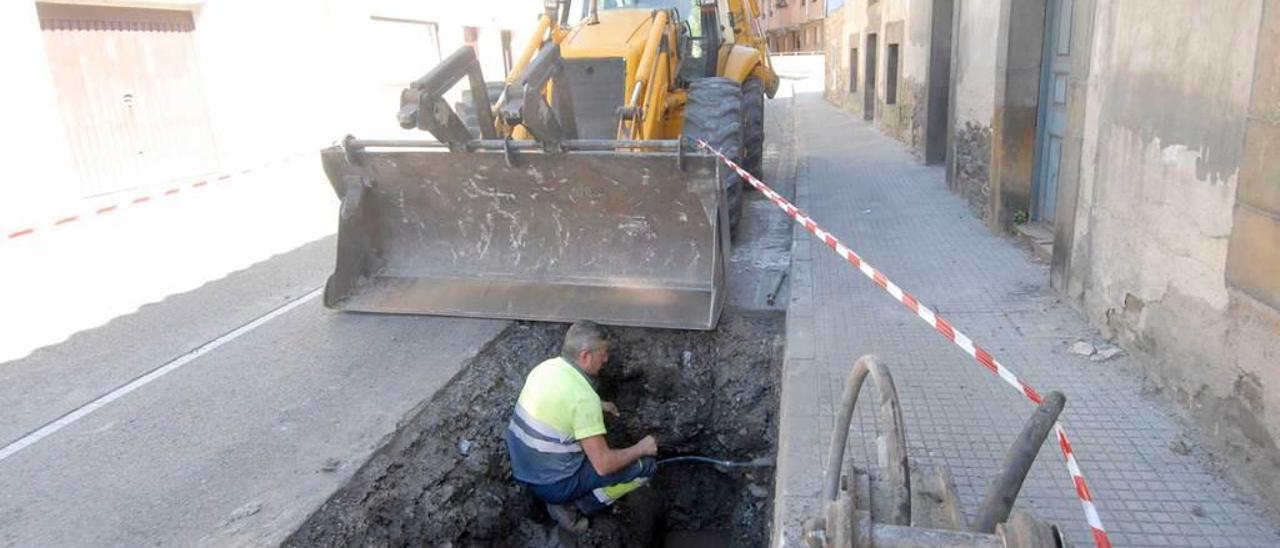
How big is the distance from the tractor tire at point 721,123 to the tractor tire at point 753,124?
3.96 feet

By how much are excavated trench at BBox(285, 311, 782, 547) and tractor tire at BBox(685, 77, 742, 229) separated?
153 cm

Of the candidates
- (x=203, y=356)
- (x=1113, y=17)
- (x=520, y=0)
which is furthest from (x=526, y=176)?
(x=520, y=0)

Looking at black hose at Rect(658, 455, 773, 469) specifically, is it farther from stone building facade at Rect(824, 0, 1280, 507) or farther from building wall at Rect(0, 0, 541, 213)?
building wall at Rect(0, 0, 541, 213)

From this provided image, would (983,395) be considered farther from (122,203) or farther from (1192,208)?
(122,203)

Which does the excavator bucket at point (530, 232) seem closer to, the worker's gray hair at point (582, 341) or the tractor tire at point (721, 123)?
the worker's gray hair at point (582, 341)

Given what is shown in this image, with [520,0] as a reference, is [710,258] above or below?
below

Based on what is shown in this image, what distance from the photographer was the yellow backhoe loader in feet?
17.1

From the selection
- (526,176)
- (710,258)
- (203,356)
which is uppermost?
(526,176)

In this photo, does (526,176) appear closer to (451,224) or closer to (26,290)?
(451,224)

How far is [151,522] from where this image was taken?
3467 mm

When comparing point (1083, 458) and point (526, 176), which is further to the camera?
point (526, 176)

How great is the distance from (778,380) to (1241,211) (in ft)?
8.52

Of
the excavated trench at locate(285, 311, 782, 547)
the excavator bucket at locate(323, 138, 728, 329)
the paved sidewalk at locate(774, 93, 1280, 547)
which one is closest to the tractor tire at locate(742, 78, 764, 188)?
the paved sidewalk at locate(774, 93, 1280, 547)

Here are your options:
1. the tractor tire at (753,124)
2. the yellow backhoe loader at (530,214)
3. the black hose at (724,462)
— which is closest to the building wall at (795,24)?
the tractor tire at (753,124)
